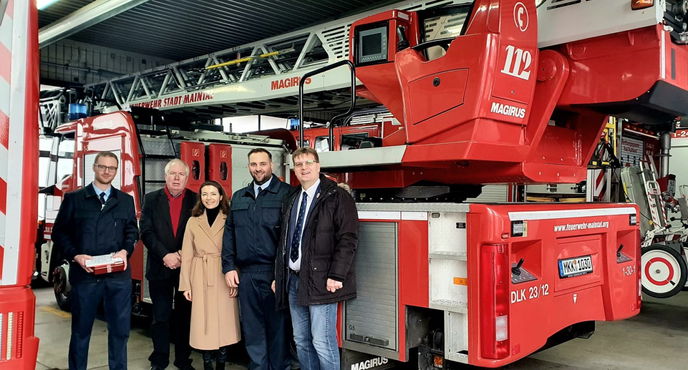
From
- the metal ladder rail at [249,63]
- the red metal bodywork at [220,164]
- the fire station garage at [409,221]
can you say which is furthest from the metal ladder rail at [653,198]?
the red metal bodywork at [220,164]

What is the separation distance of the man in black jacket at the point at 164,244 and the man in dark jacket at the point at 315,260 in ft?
4.20

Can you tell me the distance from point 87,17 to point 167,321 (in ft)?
17.8

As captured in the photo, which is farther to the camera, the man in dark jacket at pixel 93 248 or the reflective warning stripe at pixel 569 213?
the man in dark jacket at pixel 93 248

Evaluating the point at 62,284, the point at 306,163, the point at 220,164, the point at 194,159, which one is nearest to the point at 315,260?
the point at 306,163

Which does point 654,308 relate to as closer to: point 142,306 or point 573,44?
point 573,44

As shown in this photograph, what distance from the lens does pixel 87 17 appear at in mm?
8344

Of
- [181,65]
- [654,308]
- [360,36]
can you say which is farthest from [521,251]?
[181,65]

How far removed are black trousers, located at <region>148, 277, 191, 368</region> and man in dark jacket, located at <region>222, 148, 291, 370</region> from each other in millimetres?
823

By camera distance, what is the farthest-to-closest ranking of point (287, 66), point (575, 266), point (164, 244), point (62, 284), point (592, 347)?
point (287, 66) → point (62, 284) → point (592, 347) → point (164, 244) → point (575, 266)

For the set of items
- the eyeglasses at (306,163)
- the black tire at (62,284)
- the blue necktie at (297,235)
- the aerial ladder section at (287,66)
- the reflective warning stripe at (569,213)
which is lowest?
the black tire at (62,284)

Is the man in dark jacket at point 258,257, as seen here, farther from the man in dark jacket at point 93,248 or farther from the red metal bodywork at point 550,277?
the red metal bodywork at point 550,277

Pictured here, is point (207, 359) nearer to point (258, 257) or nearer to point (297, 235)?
point (258, 257)

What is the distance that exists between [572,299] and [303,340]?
1849 millimetres

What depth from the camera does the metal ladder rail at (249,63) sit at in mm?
7871
